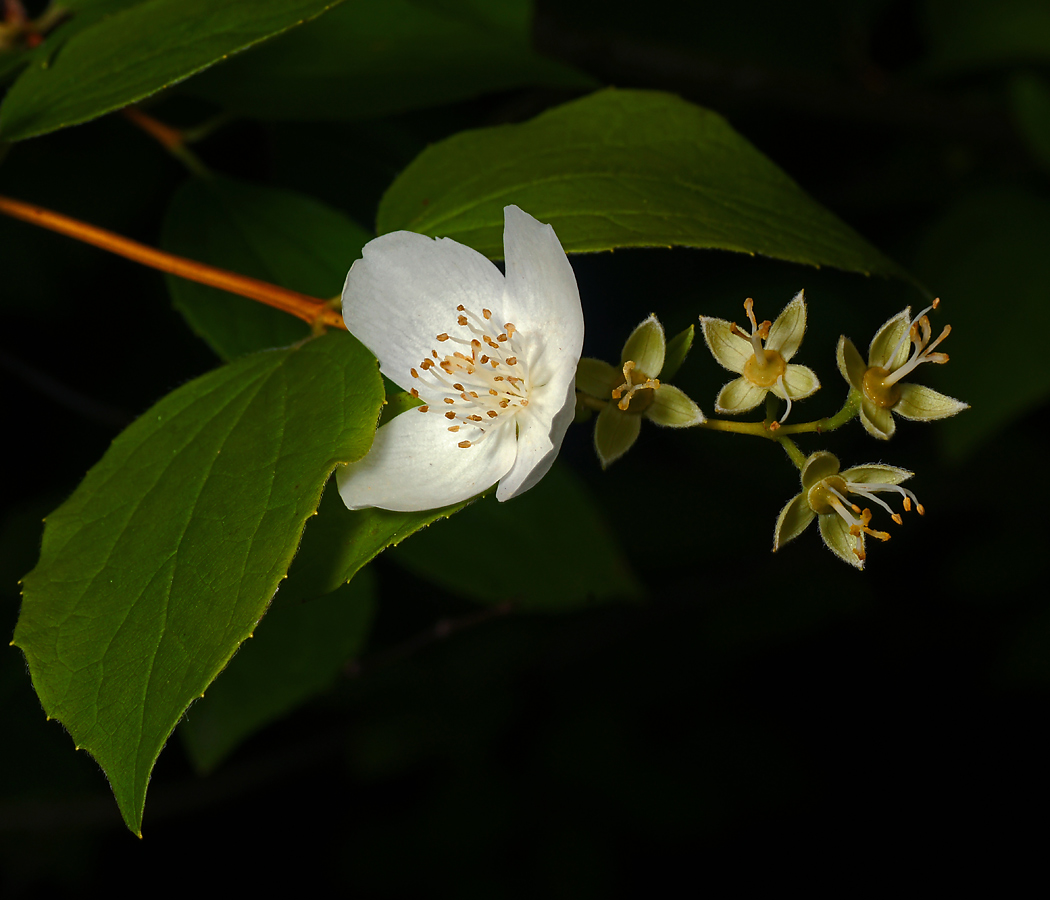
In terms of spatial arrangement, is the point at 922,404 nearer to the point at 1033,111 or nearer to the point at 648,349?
the point at 648,349

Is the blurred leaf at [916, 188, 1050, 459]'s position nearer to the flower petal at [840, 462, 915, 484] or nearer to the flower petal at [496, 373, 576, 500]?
the flower petal at [840, 462, 915, 484]

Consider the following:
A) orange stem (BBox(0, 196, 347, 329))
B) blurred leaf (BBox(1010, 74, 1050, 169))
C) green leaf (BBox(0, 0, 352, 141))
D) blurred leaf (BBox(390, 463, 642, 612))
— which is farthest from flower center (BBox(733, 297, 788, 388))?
blurred leaf (BBox(1010, 74, 1050, 169))

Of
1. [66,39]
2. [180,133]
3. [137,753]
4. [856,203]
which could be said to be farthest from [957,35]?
[137,753]

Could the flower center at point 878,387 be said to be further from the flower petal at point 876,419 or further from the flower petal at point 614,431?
the flower petal at point 614,431

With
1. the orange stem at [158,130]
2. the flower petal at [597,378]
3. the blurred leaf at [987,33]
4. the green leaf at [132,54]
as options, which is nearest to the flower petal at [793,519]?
the flower petal at [597,378]

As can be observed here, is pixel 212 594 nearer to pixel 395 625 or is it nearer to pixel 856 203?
pixel 395 625
